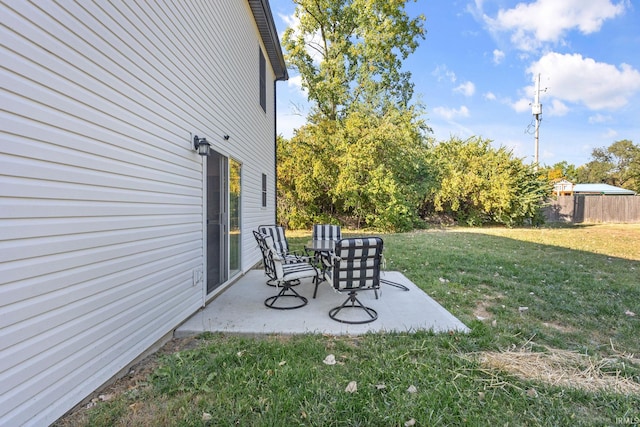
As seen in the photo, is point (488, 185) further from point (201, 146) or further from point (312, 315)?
point (201, 146)

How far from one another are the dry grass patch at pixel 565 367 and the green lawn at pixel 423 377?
0.5 inches

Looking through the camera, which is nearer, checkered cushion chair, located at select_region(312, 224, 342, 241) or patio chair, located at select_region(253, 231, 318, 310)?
patio chair, located at select_region(253, 231, 318, 310)

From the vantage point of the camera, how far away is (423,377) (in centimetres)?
239

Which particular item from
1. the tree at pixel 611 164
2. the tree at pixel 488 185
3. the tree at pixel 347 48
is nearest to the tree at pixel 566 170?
the tree at pixel 611 164

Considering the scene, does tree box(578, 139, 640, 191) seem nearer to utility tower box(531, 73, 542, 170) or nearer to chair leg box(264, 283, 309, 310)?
utility tower box(531, 73, 542, 170)

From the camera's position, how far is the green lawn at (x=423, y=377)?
1.99m

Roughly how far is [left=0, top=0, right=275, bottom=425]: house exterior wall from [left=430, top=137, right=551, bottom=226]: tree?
1369 centimetres

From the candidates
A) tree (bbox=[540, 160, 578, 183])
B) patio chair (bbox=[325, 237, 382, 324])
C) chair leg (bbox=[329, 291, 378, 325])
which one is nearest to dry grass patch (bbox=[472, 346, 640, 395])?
chair leg (bbox=[329, 291, 378, 325])

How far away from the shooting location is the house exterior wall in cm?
165

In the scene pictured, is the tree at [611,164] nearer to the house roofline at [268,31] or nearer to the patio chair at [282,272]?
the house roofline at [268,31]

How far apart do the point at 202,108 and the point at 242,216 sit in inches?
89.4

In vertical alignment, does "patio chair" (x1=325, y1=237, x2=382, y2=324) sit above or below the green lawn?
above

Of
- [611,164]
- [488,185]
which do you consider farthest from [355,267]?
[611,164]

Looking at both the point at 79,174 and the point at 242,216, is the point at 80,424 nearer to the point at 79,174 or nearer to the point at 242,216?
the point at 79,174
